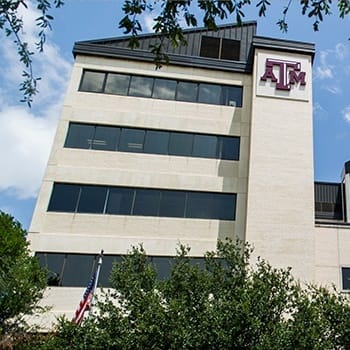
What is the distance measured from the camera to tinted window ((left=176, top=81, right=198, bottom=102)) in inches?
962

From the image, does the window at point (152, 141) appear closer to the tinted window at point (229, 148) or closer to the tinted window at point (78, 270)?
the tinted window at point (229, 148)

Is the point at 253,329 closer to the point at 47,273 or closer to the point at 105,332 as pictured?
the point at 105,332

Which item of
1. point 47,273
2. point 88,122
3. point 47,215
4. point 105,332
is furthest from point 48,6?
point 88,122

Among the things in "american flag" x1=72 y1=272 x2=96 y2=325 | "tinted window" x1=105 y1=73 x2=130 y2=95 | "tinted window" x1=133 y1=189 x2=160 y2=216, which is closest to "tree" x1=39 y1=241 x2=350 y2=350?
"american flag" x1=72 y1=272 x2=96 y2=325

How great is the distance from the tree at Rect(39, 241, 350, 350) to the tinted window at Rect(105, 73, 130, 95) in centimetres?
1274

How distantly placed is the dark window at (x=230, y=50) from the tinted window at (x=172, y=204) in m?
9.87

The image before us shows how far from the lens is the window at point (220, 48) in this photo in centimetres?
2666

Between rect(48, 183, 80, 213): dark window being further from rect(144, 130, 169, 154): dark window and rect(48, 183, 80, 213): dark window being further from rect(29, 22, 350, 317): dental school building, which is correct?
rect(144, 130, 169, 154): dark window

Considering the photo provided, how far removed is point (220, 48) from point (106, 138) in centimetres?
966

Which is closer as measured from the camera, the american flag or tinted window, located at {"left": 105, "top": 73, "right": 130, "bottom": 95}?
the american flag

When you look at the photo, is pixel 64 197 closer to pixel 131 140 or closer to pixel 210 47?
pixel 131 140

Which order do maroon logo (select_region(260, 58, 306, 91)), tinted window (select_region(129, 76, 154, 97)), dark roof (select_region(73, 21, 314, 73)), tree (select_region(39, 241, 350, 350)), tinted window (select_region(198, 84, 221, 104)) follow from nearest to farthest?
tree (select_region(39, 241, 350, 350)) < maroon logo (select_region(260, 58, 306, 91)) < tinted window (select_region(129, 76, 154, 97)) < tinted window (select_region(198, 84, 221, 104)) < dark roof (select_region(73, 21, 314, 73))

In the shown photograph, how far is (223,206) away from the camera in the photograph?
2172 centimetres

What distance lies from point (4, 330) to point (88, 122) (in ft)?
36.9
